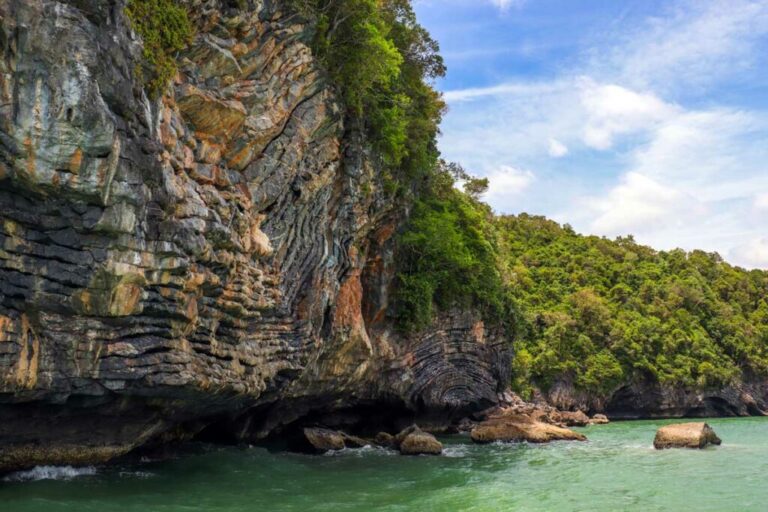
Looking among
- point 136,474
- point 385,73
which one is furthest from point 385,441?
point 385,73

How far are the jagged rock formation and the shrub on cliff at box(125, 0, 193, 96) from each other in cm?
39

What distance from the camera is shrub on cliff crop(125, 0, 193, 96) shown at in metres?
11.4

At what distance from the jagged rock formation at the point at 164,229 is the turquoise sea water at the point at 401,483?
120 cm

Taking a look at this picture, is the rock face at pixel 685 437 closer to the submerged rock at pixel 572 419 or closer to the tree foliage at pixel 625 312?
the submerged rock at pixel 572 419

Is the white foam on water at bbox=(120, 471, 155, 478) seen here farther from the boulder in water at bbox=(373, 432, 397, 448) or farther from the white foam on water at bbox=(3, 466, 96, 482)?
the boulder in water at bbox=(373, 432, 397, 448)

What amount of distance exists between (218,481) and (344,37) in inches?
475

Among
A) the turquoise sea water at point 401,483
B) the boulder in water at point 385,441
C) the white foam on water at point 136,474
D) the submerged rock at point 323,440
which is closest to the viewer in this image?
the turquoise sea water at point 401,483

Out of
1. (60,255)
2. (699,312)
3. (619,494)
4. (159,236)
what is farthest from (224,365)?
(699,312)

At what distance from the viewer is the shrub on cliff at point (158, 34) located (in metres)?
11.4

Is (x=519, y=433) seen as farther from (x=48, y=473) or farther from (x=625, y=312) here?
(x=625, y=312)

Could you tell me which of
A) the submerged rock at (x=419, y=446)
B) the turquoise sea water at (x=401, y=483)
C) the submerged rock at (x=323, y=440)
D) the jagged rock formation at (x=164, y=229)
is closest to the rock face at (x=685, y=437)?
the turquoise sea water at (x=401, y=483)

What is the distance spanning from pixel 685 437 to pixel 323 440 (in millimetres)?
12913

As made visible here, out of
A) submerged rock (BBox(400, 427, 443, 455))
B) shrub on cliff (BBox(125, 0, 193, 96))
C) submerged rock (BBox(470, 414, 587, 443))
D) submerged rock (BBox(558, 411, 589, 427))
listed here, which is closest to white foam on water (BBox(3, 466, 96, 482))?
shrub on cliff (BBox(125, 0, 193, 96))

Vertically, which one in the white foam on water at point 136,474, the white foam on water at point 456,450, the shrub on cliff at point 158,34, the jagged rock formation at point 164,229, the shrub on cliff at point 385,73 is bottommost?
the white foam on water at point 456,450
